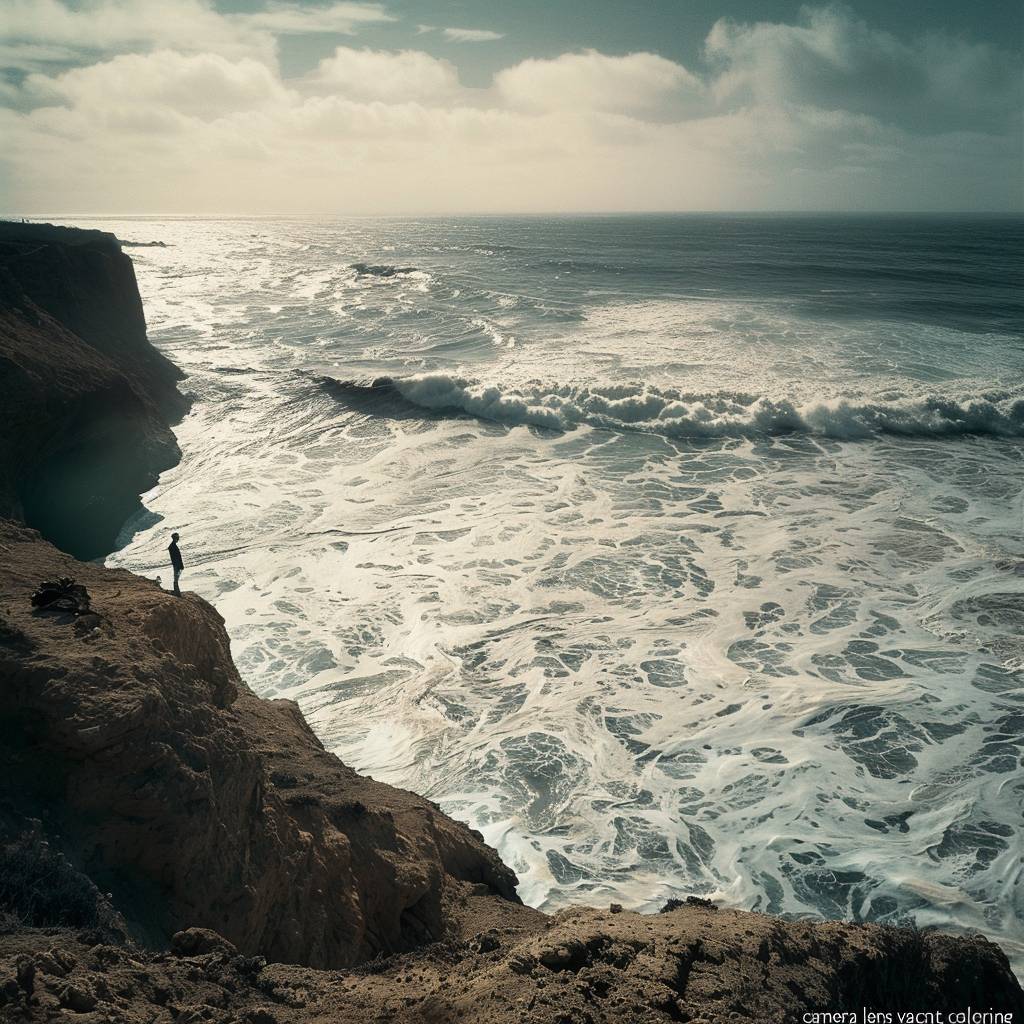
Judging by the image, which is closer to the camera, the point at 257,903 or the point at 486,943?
the point at 486,943

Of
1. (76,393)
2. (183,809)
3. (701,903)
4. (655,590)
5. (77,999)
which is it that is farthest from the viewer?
(76,393)

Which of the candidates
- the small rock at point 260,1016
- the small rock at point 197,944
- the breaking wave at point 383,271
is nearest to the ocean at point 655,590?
the small rock at point 197,944

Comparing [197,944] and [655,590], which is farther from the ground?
→ [197,944]

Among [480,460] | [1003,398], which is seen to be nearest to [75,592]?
[480,460]

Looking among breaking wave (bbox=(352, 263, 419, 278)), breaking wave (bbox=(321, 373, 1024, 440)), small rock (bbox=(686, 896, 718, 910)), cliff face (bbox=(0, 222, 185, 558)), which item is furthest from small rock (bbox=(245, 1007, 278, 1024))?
breaking wave (bbox=(352, 263, 419, 278))

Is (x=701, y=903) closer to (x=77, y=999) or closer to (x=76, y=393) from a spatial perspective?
(x=77, y=999)

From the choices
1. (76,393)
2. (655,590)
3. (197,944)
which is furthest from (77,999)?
(76,393)

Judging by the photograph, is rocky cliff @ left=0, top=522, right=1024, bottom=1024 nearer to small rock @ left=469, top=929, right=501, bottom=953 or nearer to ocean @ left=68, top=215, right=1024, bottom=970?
small rock @ left=469, top=929, right=501, bottom=953

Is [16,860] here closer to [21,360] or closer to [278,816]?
[278,816]
